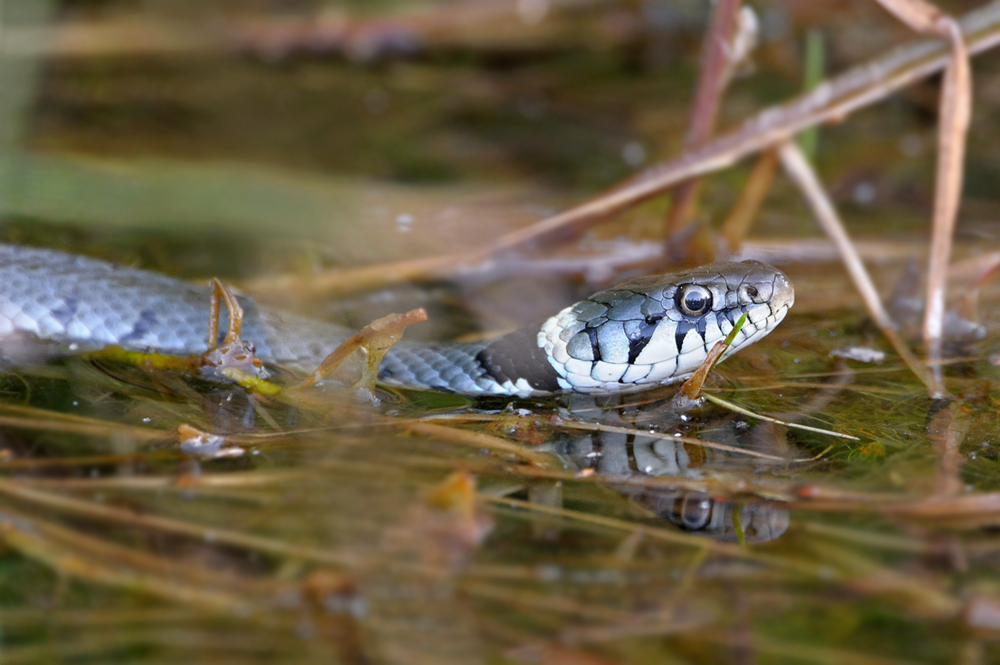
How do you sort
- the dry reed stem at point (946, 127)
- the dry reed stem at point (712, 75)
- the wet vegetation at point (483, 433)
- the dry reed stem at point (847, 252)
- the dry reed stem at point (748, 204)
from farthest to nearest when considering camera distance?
1. the dry reed stem at point (748, 204)
2. the dry reed stem at point (712, 75)
3. the dry reed stem at point (946, 127)
4. the dry reed stem at point (847, 252)
5. the wet vegetation at point (483, 433)

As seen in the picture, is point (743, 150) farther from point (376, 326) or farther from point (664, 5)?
point (664, 5)

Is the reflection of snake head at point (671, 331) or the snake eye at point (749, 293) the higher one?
the snake eye at point (749, 293)

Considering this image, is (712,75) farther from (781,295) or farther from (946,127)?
(781,295)

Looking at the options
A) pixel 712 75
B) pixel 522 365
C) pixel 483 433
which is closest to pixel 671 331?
pixel 522 365

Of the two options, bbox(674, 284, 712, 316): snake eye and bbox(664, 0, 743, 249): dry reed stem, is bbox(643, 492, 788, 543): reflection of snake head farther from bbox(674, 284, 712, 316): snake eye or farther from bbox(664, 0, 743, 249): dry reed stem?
bbox(664, 0, 743, 249): dry reed stem

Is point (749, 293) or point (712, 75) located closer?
point (749, 293)

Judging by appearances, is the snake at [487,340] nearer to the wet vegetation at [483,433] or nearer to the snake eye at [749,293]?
the snake eye at [749,293]

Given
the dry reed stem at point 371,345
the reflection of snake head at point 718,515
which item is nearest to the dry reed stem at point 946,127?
the reflection of snake head at point 718,515
